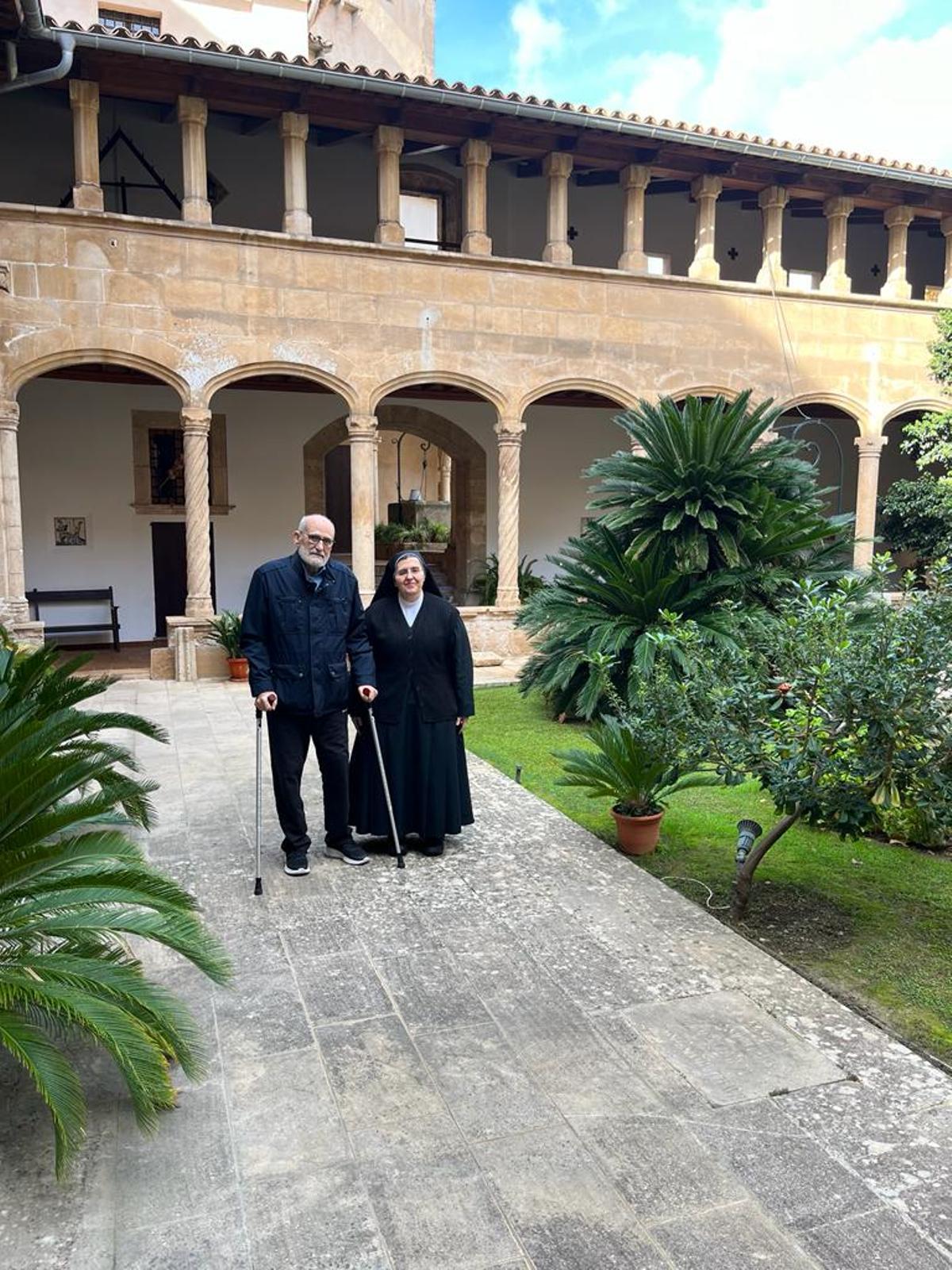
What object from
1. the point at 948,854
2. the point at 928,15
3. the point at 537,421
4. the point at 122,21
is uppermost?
the point at 122,21

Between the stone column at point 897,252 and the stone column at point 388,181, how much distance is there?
805cm

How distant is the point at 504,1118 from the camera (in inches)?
119

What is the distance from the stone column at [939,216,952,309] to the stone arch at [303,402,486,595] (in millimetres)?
8013

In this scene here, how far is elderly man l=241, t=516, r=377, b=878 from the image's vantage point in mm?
5090

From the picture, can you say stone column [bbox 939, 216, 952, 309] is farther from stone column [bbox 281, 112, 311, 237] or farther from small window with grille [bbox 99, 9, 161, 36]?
small window with grille [bbox 99, 9, 161, 36]

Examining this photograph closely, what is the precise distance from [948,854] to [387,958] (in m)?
3.80

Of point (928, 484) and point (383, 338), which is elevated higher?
point (383, 338)

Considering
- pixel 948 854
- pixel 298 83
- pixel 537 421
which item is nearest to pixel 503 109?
pixel 298 83

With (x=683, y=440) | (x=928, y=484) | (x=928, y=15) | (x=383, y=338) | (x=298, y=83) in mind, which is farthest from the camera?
(x=928, y=484)

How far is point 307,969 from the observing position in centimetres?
403

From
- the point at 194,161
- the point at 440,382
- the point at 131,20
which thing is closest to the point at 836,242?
the point at 440,382

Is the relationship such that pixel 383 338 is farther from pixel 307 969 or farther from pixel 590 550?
pixel 307 969

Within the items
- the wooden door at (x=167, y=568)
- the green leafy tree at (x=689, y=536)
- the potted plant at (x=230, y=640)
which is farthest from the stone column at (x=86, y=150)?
the green leafy tree at (x=689, y=536)

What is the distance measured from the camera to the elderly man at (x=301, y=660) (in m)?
5.09
